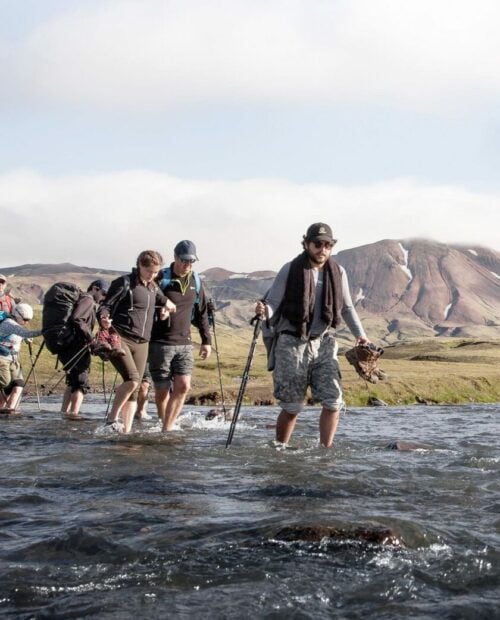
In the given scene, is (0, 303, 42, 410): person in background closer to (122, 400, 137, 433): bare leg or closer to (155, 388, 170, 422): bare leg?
(122, 400, 137, 433): bare leg

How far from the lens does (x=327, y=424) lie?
11.7 m

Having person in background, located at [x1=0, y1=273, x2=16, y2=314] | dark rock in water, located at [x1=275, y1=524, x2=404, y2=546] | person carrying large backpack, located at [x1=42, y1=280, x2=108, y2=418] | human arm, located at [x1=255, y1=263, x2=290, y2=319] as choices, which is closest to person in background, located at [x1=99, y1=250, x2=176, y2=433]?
person carrying large backpack, located at [x1=42, y1=280, x2=108, y2=418]

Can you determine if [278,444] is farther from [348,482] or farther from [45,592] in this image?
[45,592]

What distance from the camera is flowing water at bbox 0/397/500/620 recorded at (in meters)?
5.20

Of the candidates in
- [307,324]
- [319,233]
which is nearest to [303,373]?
[307,324]

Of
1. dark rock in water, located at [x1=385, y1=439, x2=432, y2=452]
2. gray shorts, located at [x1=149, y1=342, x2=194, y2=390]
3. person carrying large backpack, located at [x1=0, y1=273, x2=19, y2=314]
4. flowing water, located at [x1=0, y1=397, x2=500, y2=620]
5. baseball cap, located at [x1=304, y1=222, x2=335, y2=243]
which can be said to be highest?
baseball cap, located at [x1=304, y1=222, x2=335, y2=243]

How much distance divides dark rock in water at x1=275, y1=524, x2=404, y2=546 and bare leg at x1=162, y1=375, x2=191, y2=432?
7.65 meters

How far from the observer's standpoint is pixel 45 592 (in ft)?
17.3

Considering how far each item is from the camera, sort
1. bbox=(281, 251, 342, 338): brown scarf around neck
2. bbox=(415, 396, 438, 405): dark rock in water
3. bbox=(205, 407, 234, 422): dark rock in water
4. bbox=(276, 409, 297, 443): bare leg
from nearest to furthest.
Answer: bbox=(281, 251, 342, 338): brown scarf around neck, bbox=(276, 409, 297, 443): bare leg, bbox=(205, 407, 234, 422): dark rock in water, bbox=(415, 396, 438, 405): dark rock in water

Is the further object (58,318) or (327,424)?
(58,318)

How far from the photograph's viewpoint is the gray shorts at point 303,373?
11359 mm

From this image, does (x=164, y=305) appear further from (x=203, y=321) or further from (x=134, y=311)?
(x=203, y=321)

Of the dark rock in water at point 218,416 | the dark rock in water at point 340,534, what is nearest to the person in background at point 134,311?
the dark rock in water at point 218,416

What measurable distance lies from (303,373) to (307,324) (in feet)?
2.39
